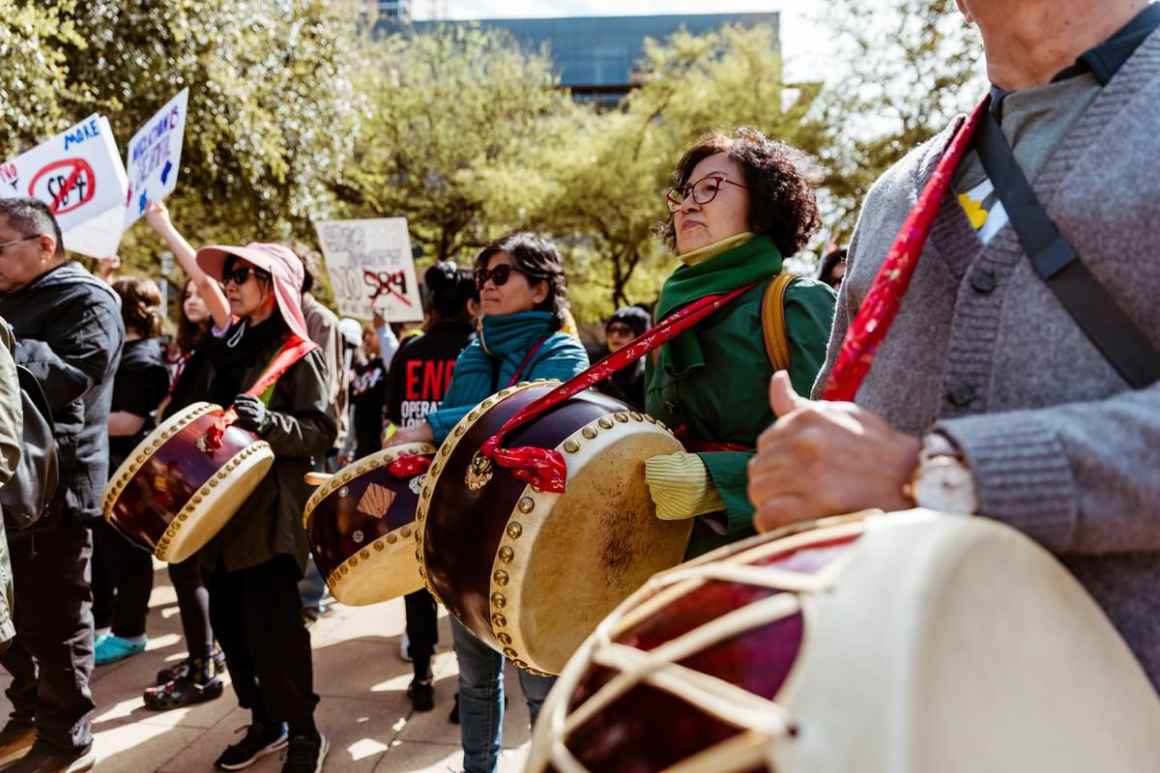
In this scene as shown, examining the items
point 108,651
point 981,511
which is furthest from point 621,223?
point 981,511

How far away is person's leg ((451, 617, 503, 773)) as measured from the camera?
278 centimetres

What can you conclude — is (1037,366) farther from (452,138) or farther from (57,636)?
(452,138)

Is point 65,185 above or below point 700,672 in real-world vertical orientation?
above

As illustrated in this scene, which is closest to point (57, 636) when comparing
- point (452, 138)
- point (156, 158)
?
point (156, 158)

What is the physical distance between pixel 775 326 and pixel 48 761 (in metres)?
3.06

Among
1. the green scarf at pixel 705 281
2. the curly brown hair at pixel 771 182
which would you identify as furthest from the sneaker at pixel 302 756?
the curly brown hair at pixel 771 182

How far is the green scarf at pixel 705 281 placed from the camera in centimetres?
209

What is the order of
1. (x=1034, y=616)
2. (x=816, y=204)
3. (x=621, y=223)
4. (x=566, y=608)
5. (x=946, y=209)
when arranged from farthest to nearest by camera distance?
1. (x=621, y=223)
2. (x=816, y=204)
3. (x=566, y=608)
4. (x=946, y=209)
5. (x=1034, y=616)

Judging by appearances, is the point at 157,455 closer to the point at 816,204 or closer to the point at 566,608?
the point at 566,608

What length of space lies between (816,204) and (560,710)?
195 cm

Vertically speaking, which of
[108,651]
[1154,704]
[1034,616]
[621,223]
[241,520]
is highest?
[621,223]

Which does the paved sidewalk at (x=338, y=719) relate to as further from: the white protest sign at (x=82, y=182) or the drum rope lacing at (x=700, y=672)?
the drum rope lacing at (x=700, y=672)

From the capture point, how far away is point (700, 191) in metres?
2.27

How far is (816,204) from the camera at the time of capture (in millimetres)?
2449
